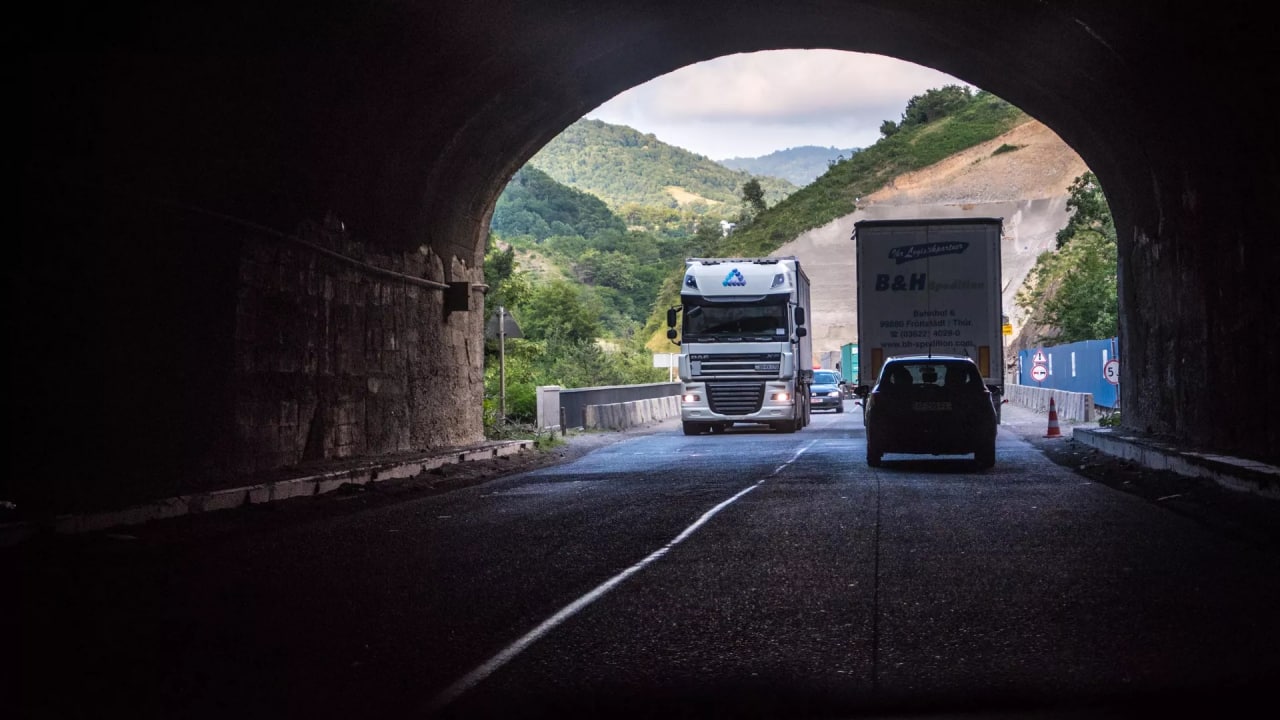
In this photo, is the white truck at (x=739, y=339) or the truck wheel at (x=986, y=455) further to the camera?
the white truck at (x=739, y=339)

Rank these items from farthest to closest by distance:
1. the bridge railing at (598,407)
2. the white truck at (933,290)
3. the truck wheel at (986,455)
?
the bridge railing at (598,407)
the white truck at (933,290)
the truck wheel at (986,455)

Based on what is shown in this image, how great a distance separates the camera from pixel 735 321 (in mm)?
29062

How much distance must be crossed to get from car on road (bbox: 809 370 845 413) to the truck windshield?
16594mm

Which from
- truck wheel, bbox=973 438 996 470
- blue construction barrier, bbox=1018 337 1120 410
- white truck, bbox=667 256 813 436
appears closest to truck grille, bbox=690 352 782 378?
white truck, bbox=667 256 813 436

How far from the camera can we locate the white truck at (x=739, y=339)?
28.9 m

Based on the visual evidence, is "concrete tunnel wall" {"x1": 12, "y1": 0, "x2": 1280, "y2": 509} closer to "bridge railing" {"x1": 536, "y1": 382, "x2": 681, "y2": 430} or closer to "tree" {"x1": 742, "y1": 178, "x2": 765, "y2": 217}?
"bridge railing" {"x1": 536, "y1": 382, "x2": 681, "y2": 430}

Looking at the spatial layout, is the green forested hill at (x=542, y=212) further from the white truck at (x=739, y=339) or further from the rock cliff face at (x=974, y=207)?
the white truck at (x=739, y=339)

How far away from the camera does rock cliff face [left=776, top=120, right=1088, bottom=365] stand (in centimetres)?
9950

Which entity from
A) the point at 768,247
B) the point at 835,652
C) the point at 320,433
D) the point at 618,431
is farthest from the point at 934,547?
the point at 768,247

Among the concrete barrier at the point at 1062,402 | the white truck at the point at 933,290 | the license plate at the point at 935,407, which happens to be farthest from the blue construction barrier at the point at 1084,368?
the license plate at the point at 935,407

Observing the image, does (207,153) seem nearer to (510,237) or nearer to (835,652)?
(835,652)

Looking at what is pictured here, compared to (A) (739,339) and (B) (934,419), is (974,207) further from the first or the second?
(B) (934,419)

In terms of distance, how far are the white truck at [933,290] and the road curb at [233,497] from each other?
28.3 ft

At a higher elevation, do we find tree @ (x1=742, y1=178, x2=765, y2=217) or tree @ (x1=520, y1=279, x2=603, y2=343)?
tree @ (x1=742, y1=178, x2=765, y2=217)
